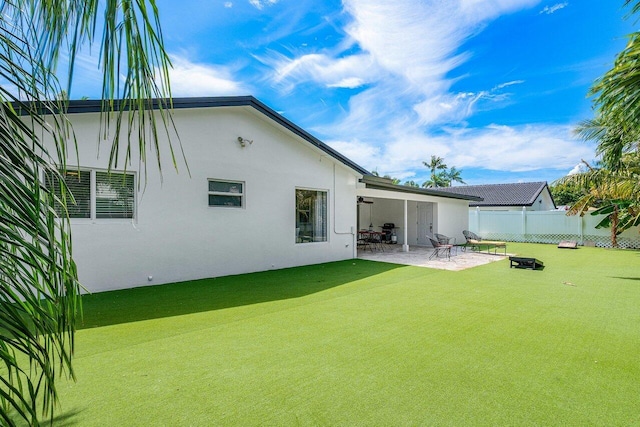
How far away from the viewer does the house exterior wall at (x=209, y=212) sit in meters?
7.44

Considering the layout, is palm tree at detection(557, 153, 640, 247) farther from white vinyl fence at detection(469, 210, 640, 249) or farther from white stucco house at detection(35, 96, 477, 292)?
white stucco house at detection(35, 96, 477, 292)

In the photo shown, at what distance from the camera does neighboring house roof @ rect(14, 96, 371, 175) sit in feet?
21.1

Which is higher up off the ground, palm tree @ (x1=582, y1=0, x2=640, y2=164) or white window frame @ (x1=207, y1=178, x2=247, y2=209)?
palm tree @ (x1=582, y1=0, x2=640, y2=164)

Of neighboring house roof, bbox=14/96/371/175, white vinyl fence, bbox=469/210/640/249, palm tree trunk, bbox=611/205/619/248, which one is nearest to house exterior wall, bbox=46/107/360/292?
neighboring house roof, bbox=14/96/371/175

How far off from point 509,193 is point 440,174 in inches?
936

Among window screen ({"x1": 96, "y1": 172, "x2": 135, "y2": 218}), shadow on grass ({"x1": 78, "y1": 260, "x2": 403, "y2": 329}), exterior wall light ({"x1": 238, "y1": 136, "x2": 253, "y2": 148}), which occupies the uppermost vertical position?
exterior wall light ({"x1": 238, "y1": 136, "x2": 253, "y2": 148})

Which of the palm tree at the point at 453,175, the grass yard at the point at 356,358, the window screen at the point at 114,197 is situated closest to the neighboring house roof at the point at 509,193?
the palm tree at the point at 453,175

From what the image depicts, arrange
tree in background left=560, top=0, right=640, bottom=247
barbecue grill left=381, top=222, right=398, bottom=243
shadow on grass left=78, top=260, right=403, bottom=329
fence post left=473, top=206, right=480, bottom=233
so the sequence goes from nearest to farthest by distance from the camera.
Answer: tree in background left=560, top=0, right=640, bottom=247
shadow on grass left=78, top=260, right=403, bottom=329
barbecue grill left=381, top=222, right=398, bottom=243
fence post left=473, top=206, right=480, bottom=233

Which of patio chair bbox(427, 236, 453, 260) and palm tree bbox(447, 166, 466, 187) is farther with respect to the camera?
palm tree bbox(447, 166, 466, 187)

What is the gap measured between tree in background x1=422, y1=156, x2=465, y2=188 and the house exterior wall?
4548 cm

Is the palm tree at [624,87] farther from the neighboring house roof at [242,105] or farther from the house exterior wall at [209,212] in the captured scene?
the neighboring house roof at [242,105]

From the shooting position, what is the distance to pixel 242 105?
9531mm

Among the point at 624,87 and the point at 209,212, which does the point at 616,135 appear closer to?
the point at 624,87

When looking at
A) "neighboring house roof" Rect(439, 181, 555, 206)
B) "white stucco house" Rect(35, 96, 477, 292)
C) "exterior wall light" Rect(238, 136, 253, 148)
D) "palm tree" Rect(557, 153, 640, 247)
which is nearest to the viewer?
"white stucco house" Rect(35, 96, 477, 292)
